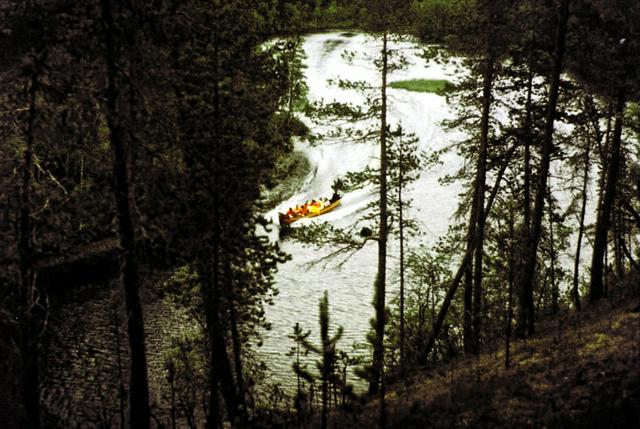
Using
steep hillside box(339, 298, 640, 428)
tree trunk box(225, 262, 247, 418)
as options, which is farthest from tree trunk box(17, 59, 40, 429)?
steep hillside box(339, 298, 640, 428)

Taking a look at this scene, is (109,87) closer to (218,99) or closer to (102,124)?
(102,124)

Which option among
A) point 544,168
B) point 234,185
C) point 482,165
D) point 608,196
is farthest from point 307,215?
point 234,185

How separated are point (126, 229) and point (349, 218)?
31511 mm

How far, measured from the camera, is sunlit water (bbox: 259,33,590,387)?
26.4 m

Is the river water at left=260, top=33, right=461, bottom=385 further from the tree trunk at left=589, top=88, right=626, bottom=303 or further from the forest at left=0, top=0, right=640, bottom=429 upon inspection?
the tree trunk at left=589, top=88, right=626, bottom=303

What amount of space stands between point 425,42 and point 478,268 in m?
7.29

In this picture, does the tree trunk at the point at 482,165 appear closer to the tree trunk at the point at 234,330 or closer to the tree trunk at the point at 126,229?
the tree trunk at the point at 234,330

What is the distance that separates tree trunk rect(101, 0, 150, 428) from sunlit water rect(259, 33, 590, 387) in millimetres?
5581

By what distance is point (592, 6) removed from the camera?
15.8 m

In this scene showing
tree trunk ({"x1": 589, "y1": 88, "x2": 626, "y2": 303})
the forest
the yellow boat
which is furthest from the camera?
the yellow boat

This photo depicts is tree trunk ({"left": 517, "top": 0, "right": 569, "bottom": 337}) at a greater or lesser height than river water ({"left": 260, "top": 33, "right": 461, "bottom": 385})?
greater

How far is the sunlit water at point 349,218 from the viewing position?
86.7 ft

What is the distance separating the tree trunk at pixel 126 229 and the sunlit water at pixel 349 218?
558 cm

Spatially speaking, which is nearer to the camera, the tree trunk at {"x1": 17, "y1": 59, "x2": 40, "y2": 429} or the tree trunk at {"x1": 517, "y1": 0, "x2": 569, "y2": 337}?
the tree trunk at {"x1": 17, "y1": 59, "x2": 40, "y2": 429}
